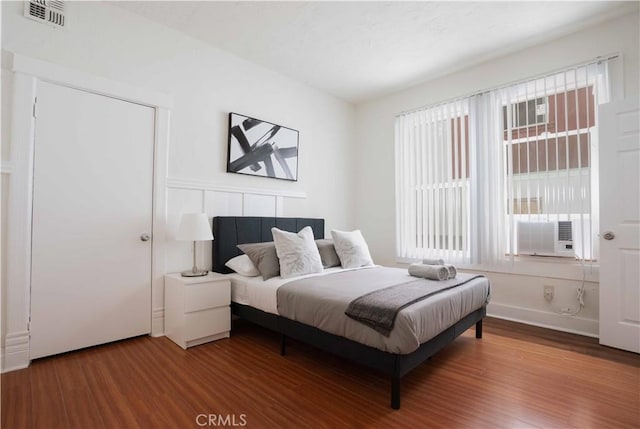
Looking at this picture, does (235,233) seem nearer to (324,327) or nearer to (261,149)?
(261,149)

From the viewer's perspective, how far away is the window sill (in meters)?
2.93

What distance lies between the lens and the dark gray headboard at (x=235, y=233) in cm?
314

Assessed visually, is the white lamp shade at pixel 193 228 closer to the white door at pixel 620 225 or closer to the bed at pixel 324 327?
the bed at pixel 324 327

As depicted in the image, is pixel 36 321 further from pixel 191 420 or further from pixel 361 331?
pixel 361 331

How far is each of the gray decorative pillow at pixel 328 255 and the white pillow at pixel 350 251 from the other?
0.16 feet

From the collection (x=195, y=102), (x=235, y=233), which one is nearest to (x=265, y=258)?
(x=235, y=233)

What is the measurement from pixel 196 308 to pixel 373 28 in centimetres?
301

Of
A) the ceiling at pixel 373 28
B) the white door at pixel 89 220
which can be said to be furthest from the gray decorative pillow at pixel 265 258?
the ceiling at pixel 373 28

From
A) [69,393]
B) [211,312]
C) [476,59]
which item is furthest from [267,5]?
[69,393]

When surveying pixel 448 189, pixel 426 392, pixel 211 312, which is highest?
pixel 448 189

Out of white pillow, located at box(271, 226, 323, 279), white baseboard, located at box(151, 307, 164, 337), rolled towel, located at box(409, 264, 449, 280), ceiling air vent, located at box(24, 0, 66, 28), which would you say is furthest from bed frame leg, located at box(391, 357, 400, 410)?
ceiling air vent, located at box(24, 0, 66, 28)

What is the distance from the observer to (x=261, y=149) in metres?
3.64

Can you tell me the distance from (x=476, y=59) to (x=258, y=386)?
3920 millimetres

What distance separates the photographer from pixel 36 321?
229 centimetres
